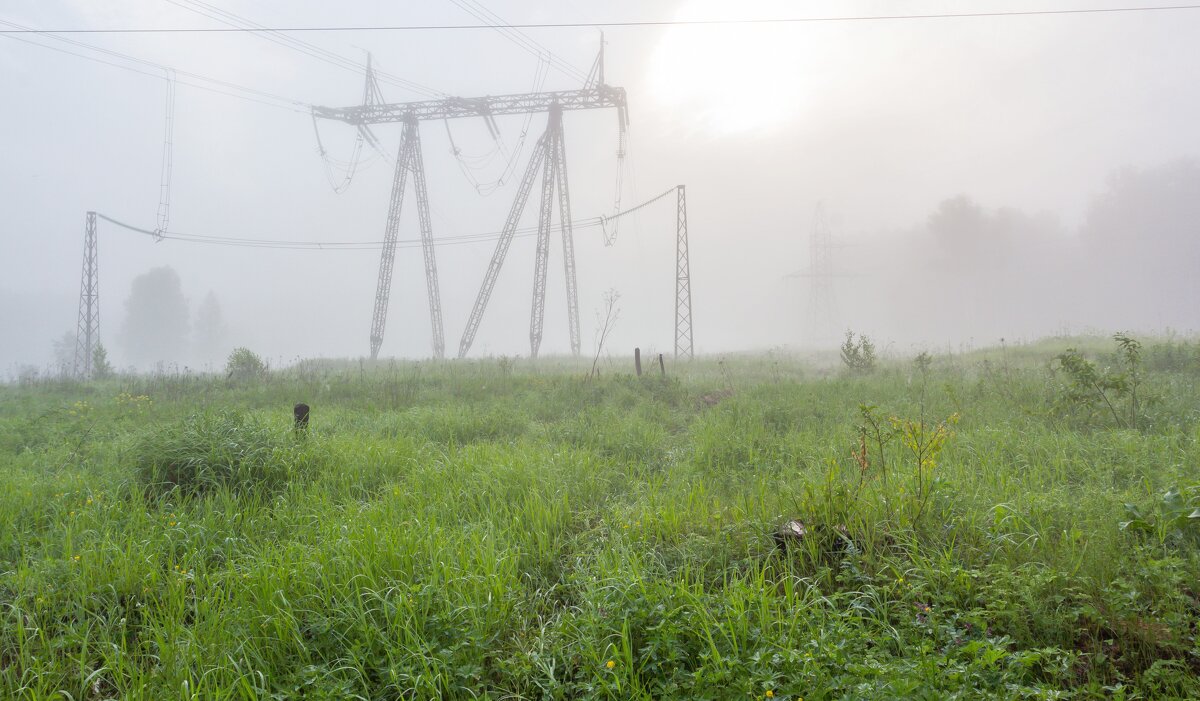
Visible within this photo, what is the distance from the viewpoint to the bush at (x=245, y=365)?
13.3 meters

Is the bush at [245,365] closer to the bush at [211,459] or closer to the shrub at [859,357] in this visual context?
the bush at [211,459]

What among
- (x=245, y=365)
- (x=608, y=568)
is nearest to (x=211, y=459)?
(x=608, y=568)

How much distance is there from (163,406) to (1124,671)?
1168cm

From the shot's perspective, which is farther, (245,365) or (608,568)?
(245,365)

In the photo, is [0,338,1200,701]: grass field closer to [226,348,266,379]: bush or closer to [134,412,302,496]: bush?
[134,412,302,496]: bush

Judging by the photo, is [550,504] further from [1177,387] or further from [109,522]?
[1177,387]

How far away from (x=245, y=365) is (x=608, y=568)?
45.6 ft

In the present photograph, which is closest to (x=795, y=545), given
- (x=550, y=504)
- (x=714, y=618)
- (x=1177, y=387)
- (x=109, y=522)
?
(x=714, y=618)

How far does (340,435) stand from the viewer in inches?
247

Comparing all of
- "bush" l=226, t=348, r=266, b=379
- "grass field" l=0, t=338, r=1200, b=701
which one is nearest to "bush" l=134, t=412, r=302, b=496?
"grass field" l=0, t=338, r=1200, b=701

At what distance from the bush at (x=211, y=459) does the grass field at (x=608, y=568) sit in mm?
23

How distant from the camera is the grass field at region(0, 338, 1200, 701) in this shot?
6.97 ft

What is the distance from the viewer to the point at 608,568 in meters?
2.87

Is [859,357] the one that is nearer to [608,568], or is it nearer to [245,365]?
[608,568]
